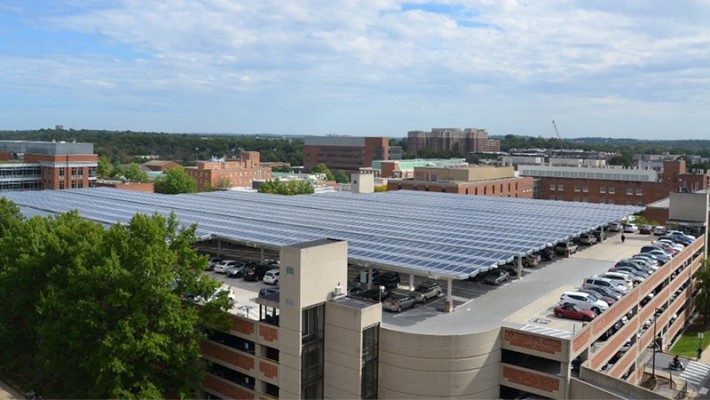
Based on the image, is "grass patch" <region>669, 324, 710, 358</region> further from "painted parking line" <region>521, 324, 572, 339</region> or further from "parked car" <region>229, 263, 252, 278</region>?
Answer: "parked car" <region>229, 263, 252, 278</region>

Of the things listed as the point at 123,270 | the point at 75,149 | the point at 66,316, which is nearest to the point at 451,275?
the point at 123,270

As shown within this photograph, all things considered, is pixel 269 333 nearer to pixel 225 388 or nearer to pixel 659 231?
pixel 225 388

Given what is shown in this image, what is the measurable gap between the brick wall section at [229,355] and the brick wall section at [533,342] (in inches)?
594

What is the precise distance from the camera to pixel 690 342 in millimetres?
58812

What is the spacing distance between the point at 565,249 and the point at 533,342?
27135 mm

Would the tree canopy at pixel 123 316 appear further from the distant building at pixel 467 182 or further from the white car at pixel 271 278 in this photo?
the distant building at pixel 467 182

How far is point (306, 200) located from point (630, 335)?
2019 inches

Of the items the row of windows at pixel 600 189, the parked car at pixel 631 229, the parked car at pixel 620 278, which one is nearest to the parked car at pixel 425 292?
the parked car at pixel 620 278

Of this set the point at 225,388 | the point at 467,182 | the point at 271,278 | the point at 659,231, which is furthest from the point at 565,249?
the point at 467,182

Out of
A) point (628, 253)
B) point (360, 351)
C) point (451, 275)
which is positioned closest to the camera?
point (360, 351)

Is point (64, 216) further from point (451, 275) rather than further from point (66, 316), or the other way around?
point (451, 275)

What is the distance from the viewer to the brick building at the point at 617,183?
121438 millimetres

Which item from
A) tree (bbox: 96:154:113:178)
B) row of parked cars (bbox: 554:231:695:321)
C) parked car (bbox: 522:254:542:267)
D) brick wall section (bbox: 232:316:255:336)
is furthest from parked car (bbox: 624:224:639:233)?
tree (bbox: 96:154:113:178)

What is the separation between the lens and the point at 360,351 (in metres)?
33.7
